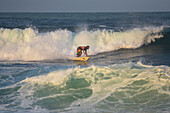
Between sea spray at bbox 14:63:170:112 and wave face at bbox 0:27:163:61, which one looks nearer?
sea spray at bbox 14:63:170:112

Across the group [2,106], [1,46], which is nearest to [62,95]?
[2,106]

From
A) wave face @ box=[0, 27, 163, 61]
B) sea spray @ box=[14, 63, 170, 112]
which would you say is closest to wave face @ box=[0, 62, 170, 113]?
sea spray @ box=[14, 63, 170, 112]

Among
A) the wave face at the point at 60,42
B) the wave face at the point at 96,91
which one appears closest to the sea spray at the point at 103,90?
the wave face at the point at 96,91

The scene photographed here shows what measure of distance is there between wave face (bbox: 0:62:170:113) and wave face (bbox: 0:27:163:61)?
6352mm

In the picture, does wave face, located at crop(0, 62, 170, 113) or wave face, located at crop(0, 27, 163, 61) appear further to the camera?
wave face, located at crop(0, 27, 163, 61)

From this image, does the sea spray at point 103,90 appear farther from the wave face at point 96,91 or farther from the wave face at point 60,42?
the wave face at point 60,42

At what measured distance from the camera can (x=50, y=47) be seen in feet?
53.3

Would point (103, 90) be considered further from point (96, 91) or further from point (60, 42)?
point (60, 42)

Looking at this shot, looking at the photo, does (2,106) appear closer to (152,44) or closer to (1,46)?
(1,46)

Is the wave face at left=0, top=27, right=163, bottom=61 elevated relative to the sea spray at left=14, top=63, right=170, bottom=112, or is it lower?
elevated

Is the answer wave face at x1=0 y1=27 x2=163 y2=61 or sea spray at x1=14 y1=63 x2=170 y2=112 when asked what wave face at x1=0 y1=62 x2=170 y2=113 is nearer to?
sea spray at x1=14 y1=63 x2=170 y2=112

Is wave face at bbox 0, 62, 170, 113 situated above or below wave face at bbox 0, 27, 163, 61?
below

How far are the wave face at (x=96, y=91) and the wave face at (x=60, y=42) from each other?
6.35 m

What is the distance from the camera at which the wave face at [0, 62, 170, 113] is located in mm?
6555
